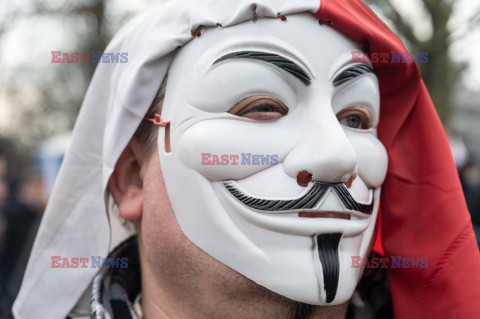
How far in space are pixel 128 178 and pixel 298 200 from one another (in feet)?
2.16

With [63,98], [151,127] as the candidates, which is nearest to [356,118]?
[151,127]

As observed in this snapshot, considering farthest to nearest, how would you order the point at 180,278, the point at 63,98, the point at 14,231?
the point at 63,98, the point at 14,231, the point at 180,278

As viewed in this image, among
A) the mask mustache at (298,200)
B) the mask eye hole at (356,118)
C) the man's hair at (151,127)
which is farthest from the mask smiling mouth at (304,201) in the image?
the man's hair at (151,127)

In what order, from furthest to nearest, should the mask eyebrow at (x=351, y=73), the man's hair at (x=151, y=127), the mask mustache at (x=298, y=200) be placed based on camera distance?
the man's hair at (x=151, y=127) < the mask eyebrow at (x=351, y=73) < the mask mustache at (x=298, y=200)

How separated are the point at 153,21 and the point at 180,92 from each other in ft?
1.11

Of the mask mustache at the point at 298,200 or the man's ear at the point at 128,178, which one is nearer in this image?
the mask mustache at the point at 298,200

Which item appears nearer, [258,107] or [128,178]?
[258,107]

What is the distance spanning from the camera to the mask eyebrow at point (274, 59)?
5.18 feet

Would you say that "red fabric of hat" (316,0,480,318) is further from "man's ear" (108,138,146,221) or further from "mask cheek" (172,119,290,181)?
"man's ear" (108,138,146,221)

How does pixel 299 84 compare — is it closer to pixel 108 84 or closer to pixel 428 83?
pixel 108 84

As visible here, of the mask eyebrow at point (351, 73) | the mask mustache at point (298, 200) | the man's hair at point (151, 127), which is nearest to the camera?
the mask mustache at point (298, 200)

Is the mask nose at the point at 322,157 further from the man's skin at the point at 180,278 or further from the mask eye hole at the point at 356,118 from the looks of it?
the man's skin at the point at 180,278

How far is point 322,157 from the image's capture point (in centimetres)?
151

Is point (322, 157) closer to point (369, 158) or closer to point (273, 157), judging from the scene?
point (273, 157)
